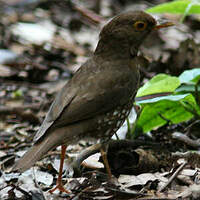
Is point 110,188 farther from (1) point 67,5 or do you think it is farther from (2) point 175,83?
(1) point 67,5

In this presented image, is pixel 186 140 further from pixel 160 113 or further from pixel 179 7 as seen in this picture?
pixel 179 7

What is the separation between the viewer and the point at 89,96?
4254 millimetres

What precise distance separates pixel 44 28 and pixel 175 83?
17.8 ft

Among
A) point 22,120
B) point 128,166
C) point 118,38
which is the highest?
point 118,38

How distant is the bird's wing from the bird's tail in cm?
11

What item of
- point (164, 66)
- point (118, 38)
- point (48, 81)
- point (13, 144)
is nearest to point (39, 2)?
point (48, 81)

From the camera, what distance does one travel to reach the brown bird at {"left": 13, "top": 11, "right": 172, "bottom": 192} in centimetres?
418

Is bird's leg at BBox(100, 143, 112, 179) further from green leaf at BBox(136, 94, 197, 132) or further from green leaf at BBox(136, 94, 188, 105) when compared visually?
green leaf at BBox(136, 94, 197, 132)

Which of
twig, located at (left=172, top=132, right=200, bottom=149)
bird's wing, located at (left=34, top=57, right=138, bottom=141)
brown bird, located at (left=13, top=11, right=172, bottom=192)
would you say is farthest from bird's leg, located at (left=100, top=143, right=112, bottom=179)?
twig, located at (left=172, top=132, right=200, bottom=149)

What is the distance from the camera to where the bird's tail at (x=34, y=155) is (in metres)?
3.90

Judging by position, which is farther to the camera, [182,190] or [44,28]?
[44,28]

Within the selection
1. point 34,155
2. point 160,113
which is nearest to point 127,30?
point 160,113

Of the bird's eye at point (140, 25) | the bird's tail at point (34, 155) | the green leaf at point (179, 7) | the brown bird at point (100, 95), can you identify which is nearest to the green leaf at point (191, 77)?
the brown bird at point (100, 95)

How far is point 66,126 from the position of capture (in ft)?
13.8
